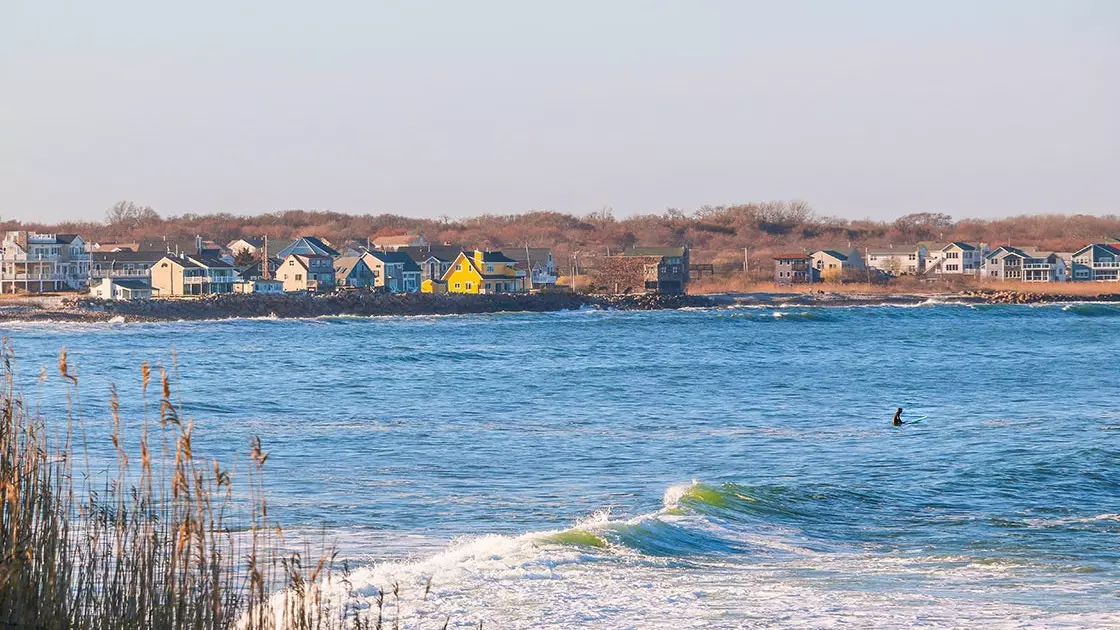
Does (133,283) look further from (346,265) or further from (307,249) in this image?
(346,265)

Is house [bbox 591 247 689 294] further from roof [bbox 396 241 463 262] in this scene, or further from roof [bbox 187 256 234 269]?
roof [bbox 187 256 234 269]

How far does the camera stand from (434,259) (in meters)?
97.9

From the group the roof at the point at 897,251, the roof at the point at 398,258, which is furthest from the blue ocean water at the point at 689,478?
the roof at the point at 897,251

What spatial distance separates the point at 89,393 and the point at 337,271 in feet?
224

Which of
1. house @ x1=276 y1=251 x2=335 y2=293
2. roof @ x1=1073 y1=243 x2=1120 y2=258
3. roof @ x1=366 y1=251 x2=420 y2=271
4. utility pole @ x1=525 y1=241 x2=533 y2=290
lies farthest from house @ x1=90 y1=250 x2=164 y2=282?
roof @ x1=1073 y1=243 x2=1120 y2=258

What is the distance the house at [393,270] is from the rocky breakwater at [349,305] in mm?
7500

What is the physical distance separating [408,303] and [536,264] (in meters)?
21.9

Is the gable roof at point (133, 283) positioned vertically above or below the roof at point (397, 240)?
below

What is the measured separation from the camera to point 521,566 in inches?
389

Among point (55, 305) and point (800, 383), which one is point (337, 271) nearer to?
point (55, 305)

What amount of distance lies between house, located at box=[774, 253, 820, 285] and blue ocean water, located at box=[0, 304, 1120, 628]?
76.8m

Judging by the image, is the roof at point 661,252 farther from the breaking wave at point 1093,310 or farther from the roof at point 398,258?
the breaking wave at point 1093,310

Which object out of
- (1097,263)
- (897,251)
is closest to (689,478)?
(897,251)

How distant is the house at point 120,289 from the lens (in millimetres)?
77375
